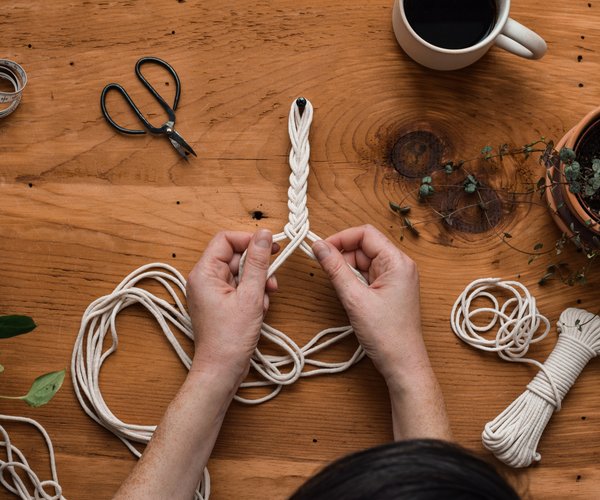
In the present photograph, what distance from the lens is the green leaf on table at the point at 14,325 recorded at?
2.80 ft

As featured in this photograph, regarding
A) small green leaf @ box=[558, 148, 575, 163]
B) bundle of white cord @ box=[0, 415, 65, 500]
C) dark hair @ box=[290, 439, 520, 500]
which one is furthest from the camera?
bundle of white cord @ box=[0, 415, 65, 500]

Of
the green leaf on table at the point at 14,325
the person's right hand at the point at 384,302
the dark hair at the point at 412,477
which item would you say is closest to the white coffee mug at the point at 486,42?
the person's right hand at the point at 384,302

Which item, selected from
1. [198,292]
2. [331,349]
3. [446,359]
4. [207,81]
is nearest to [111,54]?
[207,81]

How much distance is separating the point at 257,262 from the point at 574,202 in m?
0.43

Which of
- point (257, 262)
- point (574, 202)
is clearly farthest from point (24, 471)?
point (574, 202)

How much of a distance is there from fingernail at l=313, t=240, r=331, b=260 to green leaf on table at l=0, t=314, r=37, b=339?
1.27ft

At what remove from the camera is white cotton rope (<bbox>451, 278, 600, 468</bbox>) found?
92 centimetres

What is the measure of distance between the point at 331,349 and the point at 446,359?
0.17m

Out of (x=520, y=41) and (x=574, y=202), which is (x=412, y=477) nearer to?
(x=574, y=202)

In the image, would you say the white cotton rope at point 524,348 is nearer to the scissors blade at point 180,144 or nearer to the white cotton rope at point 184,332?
the white cotton rope at point 184,332

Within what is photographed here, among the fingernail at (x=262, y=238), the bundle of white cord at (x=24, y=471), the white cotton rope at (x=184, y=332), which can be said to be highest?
the fingernail at (x=262, y=238)

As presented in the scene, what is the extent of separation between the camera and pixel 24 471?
3.13 feet

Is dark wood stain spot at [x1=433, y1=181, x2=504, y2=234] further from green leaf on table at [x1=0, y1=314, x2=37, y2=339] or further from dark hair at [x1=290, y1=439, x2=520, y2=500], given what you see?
green leaf on table at [x1=0, y1=314, x2=37, y2=339]

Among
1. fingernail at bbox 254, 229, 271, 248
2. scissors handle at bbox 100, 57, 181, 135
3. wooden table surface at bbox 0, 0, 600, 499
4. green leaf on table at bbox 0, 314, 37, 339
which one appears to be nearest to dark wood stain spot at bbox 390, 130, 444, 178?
wooden table surface at bbox 0, 0, 600, 499
